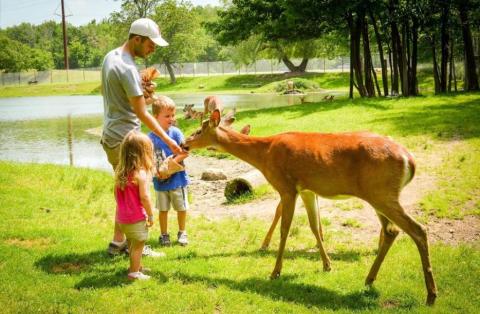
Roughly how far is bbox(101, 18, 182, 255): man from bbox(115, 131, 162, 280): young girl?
1.30ft

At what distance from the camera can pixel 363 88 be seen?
2812 cm

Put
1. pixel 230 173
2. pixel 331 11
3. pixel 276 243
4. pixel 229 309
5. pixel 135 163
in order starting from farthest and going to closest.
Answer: pixel 331 11, pixel 230 173, pixel 276 243, pixel 135 163, pixel 229 309

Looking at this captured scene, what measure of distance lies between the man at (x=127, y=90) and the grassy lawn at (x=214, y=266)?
5.26 feet

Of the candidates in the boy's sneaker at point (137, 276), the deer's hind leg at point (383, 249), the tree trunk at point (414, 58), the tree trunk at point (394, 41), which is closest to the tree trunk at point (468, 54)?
the tree trunk at point (414, 58)

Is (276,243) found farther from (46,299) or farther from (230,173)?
(230,173)

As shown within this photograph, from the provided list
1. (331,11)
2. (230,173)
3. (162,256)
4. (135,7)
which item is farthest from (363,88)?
(135,7)

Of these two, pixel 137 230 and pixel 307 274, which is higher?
pixel 137 230

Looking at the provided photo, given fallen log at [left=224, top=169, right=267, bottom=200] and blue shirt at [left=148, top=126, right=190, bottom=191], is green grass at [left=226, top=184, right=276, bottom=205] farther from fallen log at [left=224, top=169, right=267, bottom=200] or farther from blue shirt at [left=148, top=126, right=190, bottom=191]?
blue shirt at [left=148, top=126, right=190, bottom=191]

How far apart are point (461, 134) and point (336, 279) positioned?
1046cm

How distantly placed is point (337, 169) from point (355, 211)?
12.2 ft

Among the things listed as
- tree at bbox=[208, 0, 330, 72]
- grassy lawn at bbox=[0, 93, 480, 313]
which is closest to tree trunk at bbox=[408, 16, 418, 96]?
tree at bbox=[208, 0, 330, 72]

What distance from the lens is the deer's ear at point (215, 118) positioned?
7062 mm

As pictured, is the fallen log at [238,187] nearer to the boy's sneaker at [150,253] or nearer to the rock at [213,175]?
the rock at [213,175]

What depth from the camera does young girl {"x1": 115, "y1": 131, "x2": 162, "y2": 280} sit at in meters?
6.25
